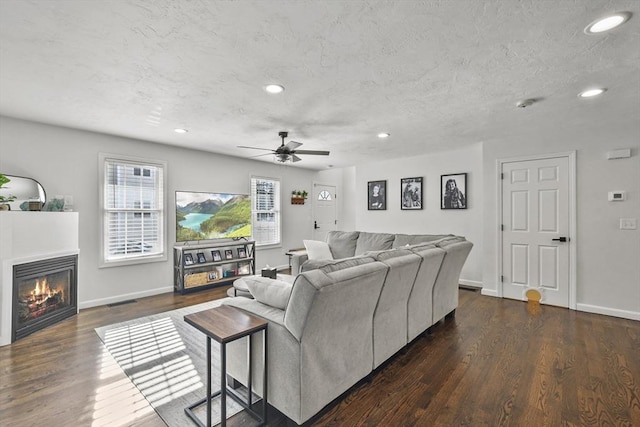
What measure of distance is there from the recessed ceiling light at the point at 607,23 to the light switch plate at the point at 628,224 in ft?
9.90

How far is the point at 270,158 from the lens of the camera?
228 inches

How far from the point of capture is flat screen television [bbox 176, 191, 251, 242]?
4895mm

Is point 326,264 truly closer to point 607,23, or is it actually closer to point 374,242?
point 607,23

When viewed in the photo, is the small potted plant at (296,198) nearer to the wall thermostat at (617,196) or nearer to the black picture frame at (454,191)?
the black picture frame at (454,191)

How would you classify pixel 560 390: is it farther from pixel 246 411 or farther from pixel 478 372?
pixel 246 411

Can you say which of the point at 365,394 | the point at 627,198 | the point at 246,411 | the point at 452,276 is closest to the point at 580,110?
the point at 627,198

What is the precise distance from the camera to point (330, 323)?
1.77 metres

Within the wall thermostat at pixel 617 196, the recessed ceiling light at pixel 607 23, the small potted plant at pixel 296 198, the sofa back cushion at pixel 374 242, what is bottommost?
the sofa back cushion at pixel 374 242

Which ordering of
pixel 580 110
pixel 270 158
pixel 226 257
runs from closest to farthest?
pixel 580 110 → pixel 226 257 → pixel 270 158

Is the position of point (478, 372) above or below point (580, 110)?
below

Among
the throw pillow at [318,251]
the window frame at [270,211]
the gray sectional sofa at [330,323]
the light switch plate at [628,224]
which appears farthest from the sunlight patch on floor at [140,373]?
the light switch plate at [628,224]

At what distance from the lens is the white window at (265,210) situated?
605cm

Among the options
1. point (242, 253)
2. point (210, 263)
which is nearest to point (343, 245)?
point (242, 253)

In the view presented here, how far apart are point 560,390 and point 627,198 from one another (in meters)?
2.94
